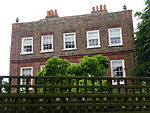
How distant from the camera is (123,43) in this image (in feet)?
61.7

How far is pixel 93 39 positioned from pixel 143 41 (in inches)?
212

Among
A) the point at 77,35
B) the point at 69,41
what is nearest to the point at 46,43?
the point at 69,41

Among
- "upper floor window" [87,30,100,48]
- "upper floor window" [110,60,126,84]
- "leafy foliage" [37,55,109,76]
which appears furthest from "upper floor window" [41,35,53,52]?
"leafy foliage" [37,55,109,76]

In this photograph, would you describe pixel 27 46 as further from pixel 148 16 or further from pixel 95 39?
pixel 148 16

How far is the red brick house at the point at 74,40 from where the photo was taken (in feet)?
61.4

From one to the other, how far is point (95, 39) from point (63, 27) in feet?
11.6

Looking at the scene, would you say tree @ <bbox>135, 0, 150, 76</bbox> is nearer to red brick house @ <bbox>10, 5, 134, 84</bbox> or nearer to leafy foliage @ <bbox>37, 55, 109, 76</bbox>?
red brick house @ <bbox>10, 5, 134, 84</bbox>

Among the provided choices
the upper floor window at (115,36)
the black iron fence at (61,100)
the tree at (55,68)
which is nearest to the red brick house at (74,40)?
the upper floor window at (115,36)

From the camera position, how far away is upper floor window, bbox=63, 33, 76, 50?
20.0 meters

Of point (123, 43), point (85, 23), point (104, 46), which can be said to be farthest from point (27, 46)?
point (123, 43)

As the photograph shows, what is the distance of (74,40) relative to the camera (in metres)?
20.0

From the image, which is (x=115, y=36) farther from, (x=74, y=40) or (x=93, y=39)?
(x=74, y=40)

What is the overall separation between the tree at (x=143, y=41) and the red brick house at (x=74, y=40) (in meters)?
2.18

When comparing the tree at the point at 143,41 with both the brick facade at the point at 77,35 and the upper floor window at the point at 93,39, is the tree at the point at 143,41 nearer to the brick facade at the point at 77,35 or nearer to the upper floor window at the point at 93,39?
the brick facade at the point at 77,35
